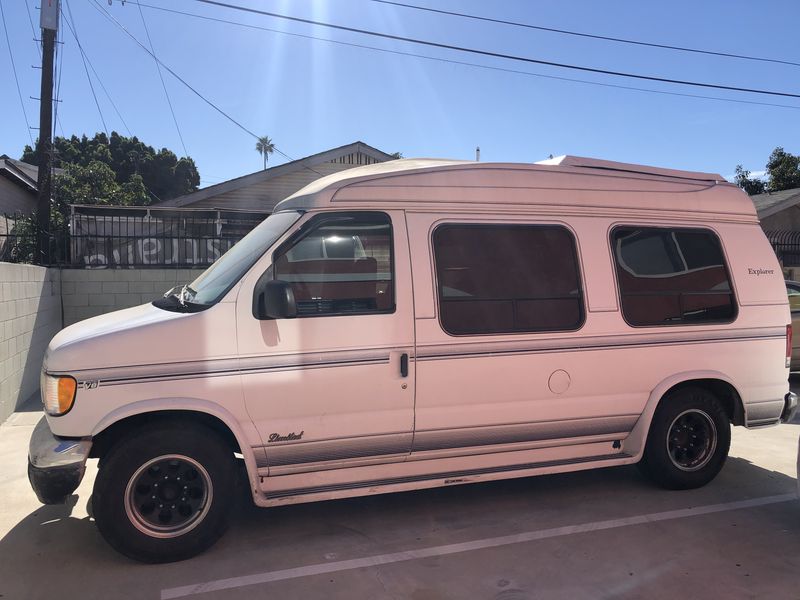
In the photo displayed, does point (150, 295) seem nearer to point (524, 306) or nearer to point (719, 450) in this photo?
point (524, 306)

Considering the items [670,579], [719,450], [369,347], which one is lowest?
[670,579]

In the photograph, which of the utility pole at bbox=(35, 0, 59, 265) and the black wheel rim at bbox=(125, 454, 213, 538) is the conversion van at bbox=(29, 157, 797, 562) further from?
the utility pole at bbox=(35, 0, 59, 265)

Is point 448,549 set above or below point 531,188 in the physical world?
below

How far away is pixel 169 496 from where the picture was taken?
3607 millimetres

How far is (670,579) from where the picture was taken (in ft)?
11.3

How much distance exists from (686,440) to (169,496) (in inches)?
153

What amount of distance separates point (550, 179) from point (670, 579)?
273 cm

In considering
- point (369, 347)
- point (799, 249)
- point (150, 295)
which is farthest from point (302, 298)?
point (799, 249)

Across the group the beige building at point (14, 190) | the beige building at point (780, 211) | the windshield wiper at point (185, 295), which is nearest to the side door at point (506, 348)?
the windshield wiper at point (185, 295)

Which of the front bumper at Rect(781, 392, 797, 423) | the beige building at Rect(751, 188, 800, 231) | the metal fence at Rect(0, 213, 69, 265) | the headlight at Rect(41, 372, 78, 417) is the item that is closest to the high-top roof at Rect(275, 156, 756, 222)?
the front bumper at Rect(781, 392, 797, 423)

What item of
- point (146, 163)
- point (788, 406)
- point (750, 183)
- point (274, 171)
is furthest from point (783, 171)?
point (146, 163)

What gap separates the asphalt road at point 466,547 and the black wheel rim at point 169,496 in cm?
25

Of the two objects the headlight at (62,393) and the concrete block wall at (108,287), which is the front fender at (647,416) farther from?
the concrete block wall at (108,287)

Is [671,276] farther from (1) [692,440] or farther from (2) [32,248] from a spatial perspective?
→ (2) [32,248]
